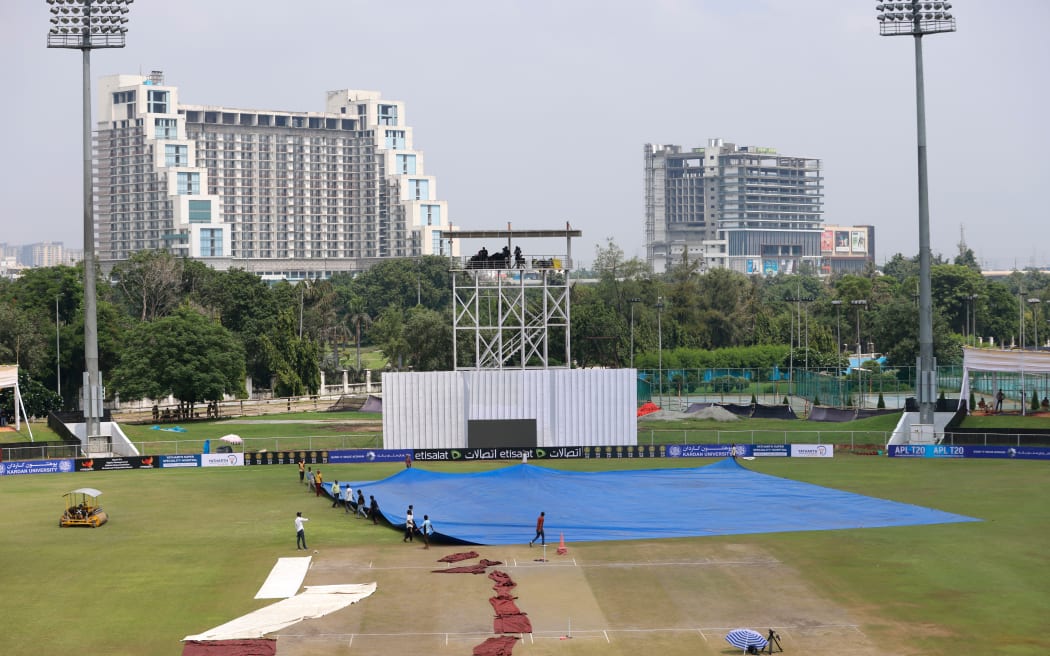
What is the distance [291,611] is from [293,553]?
A: 31.7 feet

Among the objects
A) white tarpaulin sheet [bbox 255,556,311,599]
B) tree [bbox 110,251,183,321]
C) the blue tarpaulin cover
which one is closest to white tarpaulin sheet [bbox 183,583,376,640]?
white tarpaulin sheet [bbox 255,556,311,599]

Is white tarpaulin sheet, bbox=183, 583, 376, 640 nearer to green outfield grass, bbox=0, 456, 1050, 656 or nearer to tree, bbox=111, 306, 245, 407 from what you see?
green outfield grass, bbox=0, 456, 1050, 656

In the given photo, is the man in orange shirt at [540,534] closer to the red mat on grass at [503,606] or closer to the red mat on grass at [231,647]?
the red mat on grass at [503,606]

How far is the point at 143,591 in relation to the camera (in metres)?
40.1

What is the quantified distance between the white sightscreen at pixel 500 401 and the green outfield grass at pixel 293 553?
854cm

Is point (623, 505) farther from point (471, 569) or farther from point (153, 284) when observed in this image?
point (153, 284)

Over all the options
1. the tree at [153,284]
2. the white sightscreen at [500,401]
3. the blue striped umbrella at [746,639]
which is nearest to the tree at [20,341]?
the tree at [153,284]

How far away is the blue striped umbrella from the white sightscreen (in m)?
44.6

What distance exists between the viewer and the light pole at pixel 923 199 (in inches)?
3012

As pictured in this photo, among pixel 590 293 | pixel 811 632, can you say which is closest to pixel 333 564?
pixel 811 632

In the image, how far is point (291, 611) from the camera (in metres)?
36.7

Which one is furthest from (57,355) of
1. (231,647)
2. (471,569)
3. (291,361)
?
(231,647)

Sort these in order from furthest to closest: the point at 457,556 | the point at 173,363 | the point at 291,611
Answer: the point at 173,363
the point at 457,556
the point at 291,611

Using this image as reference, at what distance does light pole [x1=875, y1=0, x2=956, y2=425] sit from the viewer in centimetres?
7650
